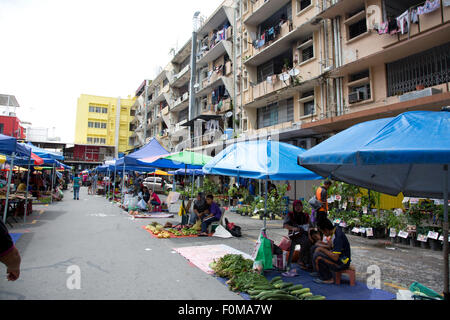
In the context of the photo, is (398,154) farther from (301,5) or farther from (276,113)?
(301,5)

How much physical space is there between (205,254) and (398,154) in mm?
4832

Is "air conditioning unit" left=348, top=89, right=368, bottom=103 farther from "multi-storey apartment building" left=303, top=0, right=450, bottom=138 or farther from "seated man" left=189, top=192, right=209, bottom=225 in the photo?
"seated man" left=189, top=192, right=209, bottom=225

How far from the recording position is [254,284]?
14.5ft

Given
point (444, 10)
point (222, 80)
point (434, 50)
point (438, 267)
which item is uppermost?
point (222, 80)

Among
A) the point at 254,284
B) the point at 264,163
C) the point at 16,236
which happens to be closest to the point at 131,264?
the point at 254,284

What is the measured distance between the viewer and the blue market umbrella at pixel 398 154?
3.12 metres

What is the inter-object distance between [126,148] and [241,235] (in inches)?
2172

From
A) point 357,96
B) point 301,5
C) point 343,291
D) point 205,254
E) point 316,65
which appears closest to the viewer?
point 343,291

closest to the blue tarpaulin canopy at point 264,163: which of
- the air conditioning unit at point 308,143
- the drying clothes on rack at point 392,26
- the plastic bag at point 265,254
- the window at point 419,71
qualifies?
the plastic bag at point 265,254

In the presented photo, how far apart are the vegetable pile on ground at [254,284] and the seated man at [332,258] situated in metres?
0.65

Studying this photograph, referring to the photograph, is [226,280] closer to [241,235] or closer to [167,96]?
[241,235]

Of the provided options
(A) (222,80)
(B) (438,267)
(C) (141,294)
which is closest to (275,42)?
(A) (222,80)

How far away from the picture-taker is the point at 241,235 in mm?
9242
